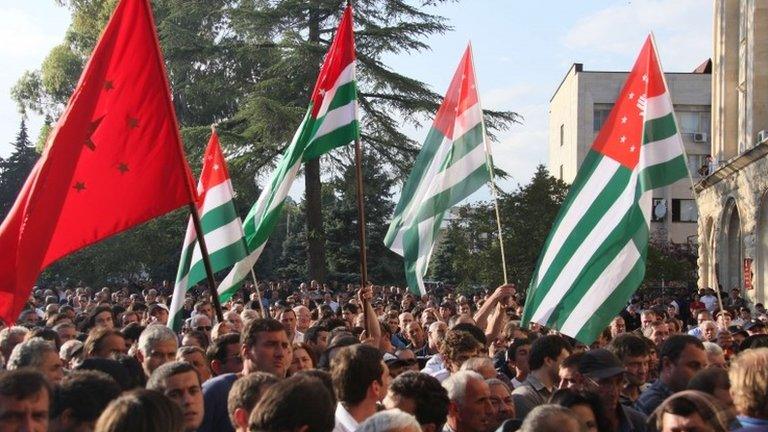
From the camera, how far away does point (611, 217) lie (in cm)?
970

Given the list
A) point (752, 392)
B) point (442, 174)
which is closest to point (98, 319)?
point (442, 174)

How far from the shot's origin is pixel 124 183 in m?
8.47

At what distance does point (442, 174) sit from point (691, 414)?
7.39 metres

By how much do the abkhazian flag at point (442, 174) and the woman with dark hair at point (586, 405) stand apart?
5.80 meters

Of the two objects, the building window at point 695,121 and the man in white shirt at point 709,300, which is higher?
the building window at point 695,121

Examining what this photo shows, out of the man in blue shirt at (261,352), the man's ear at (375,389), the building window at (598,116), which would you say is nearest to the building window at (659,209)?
the building window at (598,116)

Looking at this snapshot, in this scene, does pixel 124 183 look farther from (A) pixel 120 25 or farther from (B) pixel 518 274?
(B) pixel 518 274

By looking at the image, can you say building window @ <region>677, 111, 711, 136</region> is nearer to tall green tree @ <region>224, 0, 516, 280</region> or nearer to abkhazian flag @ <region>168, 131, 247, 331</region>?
tall green tree @ <region>224, 0, 516, 280</region>

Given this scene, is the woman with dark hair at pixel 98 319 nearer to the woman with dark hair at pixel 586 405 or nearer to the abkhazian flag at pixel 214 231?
the abkhazian flag at pixel 214 231

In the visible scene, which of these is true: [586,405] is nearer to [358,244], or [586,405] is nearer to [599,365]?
[599,365]

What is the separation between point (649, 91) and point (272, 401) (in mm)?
6893

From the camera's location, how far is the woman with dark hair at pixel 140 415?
3.93 metres

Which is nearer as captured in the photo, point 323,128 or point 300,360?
point 300,360

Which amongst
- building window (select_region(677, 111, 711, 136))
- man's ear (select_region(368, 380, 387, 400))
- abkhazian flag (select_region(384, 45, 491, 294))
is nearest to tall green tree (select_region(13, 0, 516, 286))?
abkhazian flag (select_region(384, 45, 491, 294))
